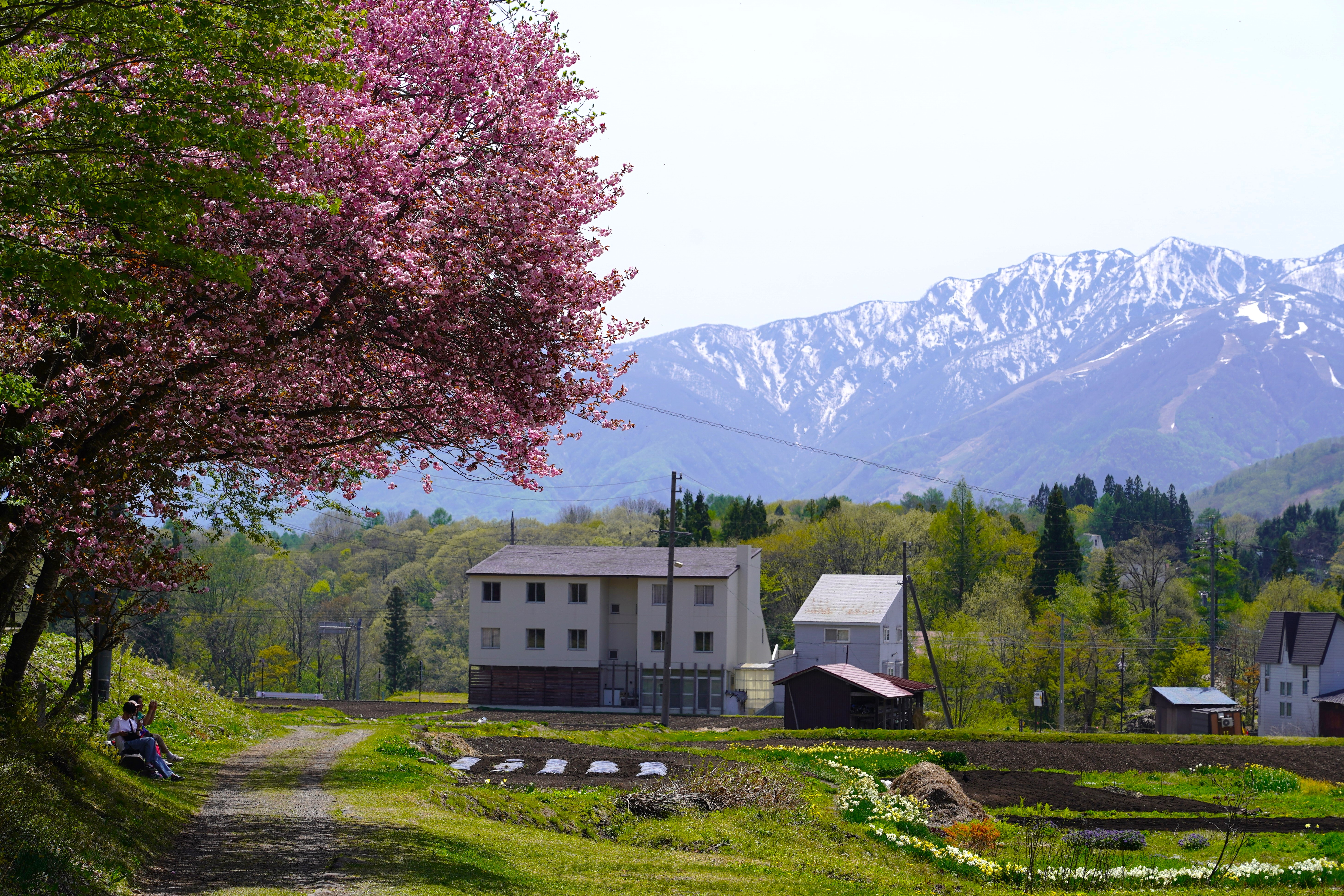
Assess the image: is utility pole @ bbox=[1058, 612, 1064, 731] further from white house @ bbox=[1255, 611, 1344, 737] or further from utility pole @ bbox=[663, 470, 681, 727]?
utility pole @ bbox=[663, 470, 681, 727]

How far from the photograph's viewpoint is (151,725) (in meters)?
22.0

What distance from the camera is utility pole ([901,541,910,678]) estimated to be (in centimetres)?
5681

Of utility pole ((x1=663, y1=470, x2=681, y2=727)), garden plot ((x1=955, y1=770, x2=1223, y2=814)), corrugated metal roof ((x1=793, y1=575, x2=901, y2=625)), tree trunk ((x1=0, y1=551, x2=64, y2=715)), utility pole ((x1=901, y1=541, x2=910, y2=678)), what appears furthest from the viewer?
corrugated metal roof ((x1=793, y1=575, x2=901, y2=625))

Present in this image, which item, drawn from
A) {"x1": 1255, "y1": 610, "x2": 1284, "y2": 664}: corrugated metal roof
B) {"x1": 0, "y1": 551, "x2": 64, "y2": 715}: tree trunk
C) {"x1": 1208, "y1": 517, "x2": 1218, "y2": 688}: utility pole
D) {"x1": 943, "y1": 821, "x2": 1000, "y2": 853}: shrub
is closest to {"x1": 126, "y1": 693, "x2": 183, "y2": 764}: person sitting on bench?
{"x1": 0, "y1": 551, "x2": 64, "y2": 715}: tree trunk

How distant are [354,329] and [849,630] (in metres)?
60.1

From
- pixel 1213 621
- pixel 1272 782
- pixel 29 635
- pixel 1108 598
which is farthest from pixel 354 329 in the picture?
pixel 1108 598

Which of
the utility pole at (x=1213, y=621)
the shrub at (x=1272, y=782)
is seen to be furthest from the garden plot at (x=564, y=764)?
the utility pole at (x=1213, y=621)

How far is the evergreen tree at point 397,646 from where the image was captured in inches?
3637

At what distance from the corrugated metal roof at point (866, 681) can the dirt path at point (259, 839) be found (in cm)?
2943

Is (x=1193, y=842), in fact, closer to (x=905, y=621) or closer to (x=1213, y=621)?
(x=905, y=621)

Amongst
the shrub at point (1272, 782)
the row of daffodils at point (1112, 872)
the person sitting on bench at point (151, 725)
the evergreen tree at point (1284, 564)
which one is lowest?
the shrub at point (1272, 782)

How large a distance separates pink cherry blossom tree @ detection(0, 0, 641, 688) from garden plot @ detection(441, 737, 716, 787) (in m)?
9.56

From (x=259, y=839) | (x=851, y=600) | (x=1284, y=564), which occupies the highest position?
(x=1284, y=564)

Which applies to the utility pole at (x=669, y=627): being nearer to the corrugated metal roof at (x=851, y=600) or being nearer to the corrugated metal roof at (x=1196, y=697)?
the corrugated metal roof at (x=851, y=600)
